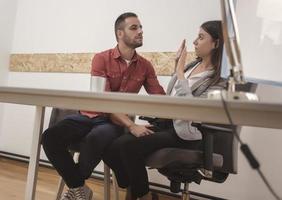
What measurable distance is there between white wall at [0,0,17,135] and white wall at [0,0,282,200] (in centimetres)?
6

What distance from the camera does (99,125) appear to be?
2.01 metres

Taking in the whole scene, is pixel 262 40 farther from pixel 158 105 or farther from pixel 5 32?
pixel 5 32

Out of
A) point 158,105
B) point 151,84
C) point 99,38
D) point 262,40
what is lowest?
point 151,84

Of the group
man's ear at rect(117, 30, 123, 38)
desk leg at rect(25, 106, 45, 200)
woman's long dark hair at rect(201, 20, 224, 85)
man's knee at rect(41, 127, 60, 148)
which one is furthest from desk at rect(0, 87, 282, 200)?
man's ear at rect(117, 30, 123, 38)

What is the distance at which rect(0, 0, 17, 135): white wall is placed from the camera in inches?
151

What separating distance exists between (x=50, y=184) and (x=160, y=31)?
1.59 meters

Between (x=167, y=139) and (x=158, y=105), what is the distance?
3.12ft

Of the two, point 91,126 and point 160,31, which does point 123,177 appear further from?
point 160,31

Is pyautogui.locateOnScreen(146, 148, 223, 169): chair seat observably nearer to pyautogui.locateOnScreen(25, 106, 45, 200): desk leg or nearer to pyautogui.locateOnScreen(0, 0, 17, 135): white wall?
pyautogui.locateOnScreen(25, 106, 45, 200): desk leg

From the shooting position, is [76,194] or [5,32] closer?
[76,194]

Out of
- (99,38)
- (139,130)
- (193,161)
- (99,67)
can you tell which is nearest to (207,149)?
(193,161)

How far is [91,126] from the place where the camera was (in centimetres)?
205

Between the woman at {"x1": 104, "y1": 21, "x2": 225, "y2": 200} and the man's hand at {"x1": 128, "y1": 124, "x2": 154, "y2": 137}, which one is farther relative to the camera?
the man's hand at {"x1": 128, "y1": 124, "x2": 154, "y2": 137}

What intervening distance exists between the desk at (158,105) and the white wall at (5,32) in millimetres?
2881
